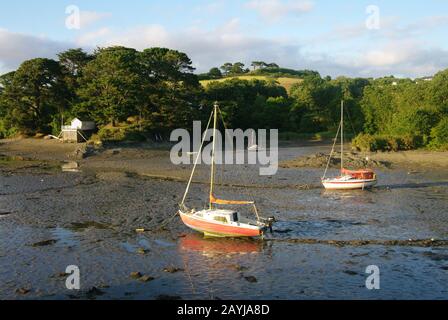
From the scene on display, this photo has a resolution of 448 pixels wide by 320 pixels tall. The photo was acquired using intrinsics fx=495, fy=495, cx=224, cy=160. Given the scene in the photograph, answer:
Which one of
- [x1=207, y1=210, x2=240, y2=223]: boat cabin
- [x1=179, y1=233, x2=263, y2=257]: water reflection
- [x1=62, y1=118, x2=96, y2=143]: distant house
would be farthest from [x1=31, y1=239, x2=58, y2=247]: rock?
[x1=62, y1=118, x2=96, y2=143]: distant house

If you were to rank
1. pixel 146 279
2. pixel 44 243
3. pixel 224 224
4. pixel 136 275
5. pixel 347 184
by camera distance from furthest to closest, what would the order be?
pixel 347 184
pixel 224 224
pixel 44 243
pixel 136 275
pixel 146 279

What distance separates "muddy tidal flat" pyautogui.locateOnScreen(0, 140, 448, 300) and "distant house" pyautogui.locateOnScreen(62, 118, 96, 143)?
2869cm

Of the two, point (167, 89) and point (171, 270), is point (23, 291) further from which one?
point (167, 89)

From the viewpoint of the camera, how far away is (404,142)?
81.8 meters

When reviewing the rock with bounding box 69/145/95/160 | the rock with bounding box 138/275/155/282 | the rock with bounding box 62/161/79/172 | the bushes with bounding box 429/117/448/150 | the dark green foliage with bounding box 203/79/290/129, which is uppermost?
the dark green foliage with bounding box 203/79/290/129

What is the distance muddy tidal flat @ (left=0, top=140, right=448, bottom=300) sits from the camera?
23328 millimetres

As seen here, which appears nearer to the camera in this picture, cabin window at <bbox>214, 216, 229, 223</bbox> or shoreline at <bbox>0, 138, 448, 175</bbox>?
cabin window at <bbox>214, 216, 229, 223</bbox>

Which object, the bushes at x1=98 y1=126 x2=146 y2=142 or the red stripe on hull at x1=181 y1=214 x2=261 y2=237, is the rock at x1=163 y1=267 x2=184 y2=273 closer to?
the red stripe on hull at x1=181 y1=214 x2=261 y2=237

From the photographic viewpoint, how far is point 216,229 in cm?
3133

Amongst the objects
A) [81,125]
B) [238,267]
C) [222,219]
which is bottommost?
[238,267]

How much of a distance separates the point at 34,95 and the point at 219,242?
242ft

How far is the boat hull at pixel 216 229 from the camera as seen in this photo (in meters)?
30.5

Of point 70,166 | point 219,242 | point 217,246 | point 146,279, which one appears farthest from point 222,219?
point 70,166
